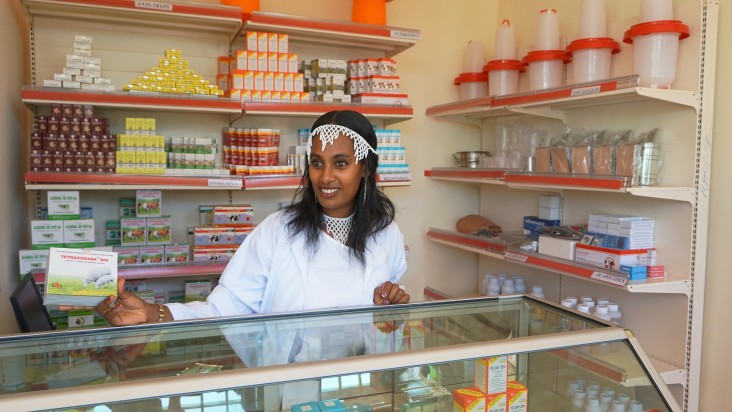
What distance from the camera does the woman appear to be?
206 centimetres

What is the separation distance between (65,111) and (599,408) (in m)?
3.18

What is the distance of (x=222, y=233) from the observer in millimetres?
3791

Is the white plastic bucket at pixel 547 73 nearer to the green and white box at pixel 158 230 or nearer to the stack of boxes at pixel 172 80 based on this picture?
the stack of boxes at pixel 172 80

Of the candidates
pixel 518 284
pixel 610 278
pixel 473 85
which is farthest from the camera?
pixel 473 85

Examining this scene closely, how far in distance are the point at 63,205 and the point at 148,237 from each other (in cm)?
52

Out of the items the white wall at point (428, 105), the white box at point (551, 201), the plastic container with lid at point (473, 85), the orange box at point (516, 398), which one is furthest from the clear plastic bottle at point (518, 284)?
the orange box at point (516, 398)

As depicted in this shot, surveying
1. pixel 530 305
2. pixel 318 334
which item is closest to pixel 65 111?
pixel 318 334

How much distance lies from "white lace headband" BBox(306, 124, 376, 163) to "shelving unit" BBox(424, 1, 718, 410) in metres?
1.59

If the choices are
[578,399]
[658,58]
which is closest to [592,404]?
[578,399]

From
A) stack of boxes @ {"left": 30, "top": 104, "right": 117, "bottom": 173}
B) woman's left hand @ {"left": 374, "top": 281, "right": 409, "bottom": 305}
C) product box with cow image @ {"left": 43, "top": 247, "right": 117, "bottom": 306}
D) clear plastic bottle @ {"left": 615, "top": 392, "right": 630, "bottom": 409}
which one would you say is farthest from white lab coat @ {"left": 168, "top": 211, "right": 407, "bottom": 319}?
stack of boxes @ {"left": 30, "top": 104, "right": 117, "bottom": 173}

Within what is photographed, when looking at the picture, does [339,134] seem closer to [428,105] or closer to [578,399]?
[578,399]

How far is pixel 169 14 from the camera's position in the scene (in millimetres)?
3568

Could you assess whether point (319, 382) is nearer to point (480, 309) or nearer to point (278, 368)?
point (278, 368)

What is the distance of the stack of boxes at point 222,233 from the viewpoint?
3.75 metres
